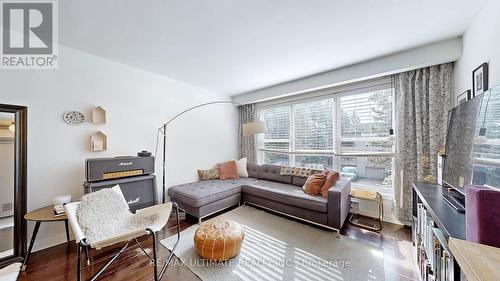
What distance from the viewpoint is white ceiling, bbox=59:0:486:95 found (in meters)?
1.61

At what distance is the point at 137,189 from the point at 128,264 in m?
0.97

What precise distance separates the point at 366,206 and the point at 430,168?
1.03 metres

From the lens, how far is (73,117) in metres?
2.32

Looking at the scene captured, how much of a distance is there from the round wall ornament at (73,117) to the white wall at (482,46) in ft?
13.9

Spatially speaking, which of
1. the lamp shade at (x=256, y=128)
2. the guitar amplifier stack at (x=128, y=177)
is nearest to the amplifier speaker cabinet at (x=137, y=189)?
the guitar amplifier stack at (x=128, y=177)

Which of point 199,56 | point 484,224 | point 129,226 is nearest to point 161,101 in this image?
point 199,56

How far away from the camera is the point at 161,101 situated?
10.6 ft

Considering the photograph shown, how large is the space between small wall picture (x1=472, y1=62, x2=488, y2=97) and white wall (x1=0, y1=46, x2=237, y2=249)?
152 inches

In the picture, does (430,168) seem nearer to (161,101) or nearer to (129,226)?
(129,226)

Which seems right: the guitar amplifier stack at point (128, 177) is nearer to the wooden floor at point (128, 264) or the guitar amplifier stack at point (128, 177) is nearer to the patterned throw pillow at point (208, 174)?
the wooden floor at point (128, 264)

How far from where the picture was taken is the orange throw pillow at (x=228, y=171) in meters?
3.89

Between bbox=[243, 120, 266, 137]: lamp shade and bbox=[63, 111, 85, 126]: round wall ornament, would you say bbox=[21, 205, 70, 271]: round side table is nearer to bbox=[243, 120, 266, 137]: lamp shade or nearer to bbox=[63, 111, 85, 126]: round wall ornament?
bbox=[63, 111, 85, 126]: round wall ornament

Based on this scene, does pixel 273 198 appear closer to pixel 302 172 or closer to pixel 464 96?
pixel 302 172

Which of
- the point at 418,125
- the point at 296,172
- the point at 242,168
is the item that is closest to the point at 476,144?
the point at 418,125
